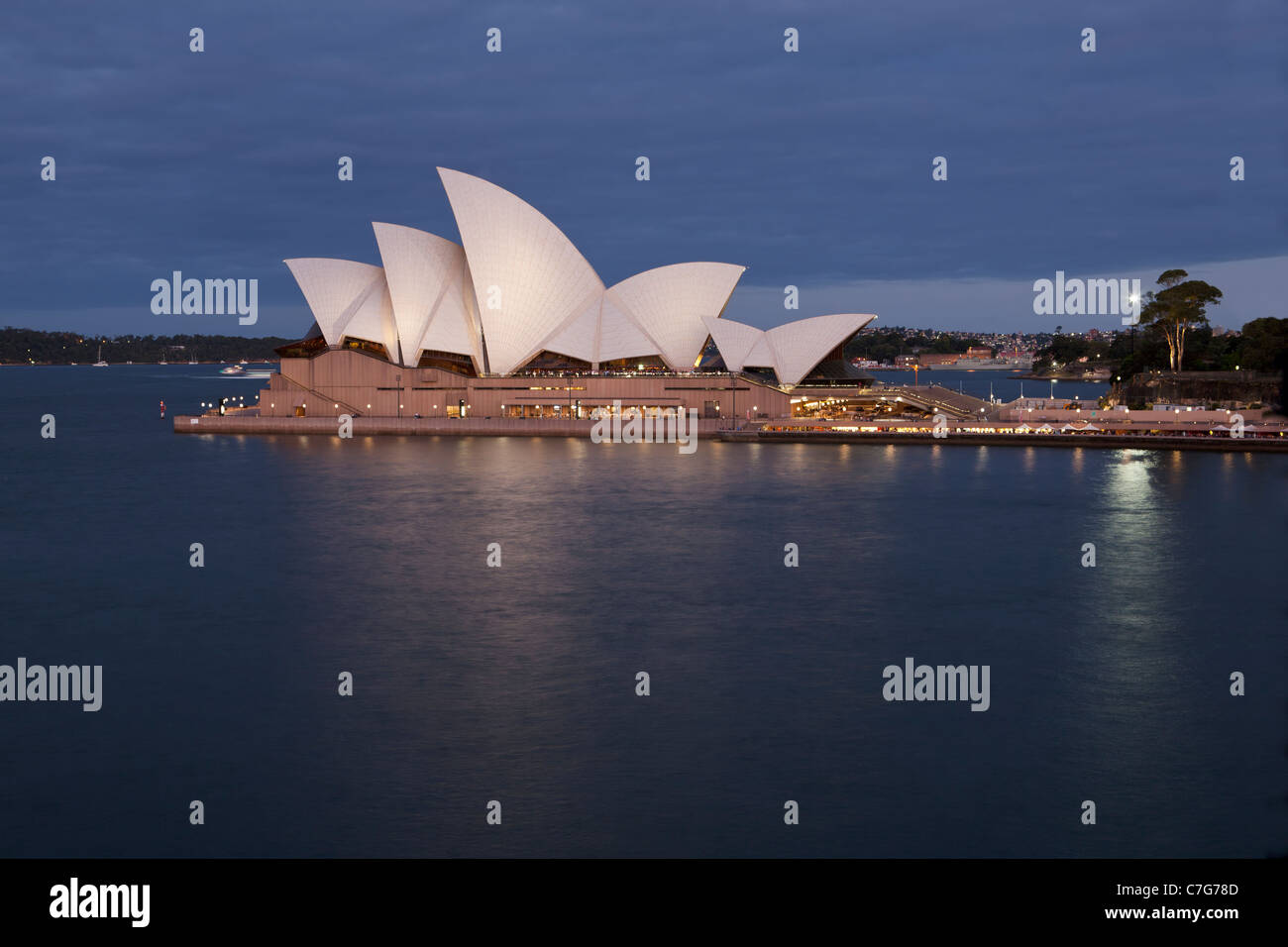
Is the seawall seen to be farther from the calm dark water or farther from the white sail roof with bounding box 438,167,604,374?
the calm dark water

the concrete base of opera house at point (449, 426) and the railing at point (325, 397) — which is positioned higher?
the railing at point (325, 397)

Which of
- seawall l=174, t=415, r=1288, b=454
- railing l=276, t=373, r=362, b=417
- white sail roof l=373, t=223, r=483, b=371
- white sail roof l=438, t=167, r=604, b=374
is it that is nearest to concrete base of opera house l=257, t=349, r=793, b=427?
railing l=276, t=373, r=362, b=417

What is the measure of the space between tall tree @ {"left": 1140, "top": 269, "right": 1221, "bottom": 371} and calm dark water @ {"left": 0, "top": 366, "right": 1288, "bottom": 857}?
130 feet

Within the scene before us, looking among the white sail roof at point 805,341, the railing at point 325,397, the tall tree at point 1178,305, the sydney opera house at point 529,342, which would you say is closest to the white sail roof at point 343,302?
the sydney opera house at point 529,342

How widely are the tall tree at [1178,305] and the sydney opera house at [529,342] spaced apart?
90.1 feet

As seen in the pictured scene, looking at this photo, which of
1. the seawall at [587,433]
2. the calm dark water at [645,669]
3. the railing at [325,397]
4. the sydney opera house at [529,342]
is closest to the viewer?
the calm dark water at [645,669]

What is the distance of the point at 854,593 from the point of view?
29.9 metres

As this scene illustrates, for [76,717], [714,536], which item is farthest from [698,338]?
[76,717]

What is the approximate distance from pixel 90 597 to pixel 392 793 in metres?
16.9

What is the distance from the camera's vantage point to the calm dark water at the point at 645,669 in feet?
53.0

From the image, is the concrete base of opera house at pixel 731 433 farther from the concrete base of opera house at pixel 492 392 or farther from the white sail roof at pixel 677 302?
the white sail roof at pixel 677 302

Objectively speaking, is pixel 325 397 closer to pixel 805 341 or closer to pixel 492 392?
pixel 492 392

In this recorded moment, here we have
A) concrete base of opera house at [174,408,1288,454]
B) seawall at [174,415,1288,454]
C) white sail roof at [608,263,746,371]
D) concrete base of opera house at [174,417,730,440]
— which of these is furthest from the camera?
white sail roof at [608,263,746,371]

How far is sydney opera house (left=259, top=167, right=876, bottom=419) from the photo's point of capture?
230 ft
